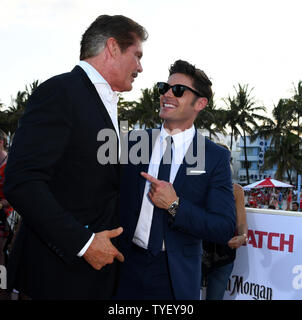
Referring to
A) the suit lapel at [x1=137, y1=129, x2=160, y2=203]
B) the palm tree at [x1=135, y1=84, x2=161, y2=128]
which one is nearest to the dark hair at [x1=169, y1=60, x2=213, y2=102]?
the suit lapel at [x1=137, y1=129, x2=160, y2=203]

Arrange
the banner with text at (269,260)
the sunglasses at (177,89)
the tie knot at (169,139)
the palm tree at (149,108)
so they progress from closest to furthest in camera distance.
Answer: the tie knot at (169,139) → the sunglasses at (177,89) → the banner with text at (269,260) → the palm tree at (149,108)

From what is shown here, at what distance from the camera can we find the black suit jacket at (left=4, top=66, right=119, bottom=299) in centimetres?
158

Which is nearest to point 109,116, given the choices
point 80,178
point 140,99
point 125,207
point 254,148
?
point 80,178

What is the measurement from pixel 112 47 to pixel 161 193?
34.8 inches

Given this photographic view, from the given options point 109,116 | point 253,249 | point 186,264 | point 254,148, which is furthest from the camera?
point 254,148

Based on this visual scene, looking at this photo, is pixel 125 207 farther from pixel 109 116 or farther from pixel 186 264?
pixel 109 116

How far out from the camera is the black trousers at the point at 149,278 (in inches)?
95.5

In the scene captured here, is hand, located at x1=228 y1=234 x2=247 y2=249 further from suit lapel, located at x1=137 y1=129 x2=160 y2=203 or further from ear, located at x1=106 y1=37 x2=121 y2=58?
ear, located at x1=106 y1=37 x2=121 y2=58

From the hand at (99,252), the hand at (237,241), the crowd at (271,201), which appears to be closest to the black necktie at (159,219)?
the hand at (99,252)

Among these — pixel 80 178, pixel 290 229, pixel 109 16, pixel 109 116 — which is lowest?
pixel 290 229

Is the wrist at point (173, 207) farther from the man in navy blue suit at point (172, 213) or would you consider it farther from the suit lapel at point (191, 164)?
the suit lapel at point (191, 164)

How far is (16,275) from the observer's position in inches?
72.7

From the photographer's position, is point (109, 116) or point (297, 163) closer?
point (109, 116)
